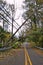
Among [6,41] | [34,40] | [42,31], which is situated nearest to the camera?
[6,41]

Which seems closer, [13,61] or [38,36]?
[13,61]

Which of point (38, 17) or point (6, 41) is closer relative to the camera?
point (6, 41)

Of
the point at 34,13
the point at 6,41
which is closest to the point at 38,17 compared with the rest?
the point at 34,13

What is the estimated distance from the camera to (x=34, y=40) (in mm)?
68125

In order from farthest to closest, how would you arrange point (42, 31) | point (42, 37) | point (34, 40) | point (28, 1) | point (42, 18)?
point (28, 1) → point (42, 18) → point (34, 40) → point (42, 31) → point (42, 37)

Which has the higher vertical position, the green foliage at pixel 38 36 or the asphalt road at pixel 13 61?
the green foliage at pixel 38 36

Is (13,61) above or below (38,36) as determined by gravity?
below

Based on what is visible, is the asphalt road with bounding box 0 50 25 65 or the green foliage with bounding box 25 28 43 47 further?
the green foliage with bounding box 25 28 43 47

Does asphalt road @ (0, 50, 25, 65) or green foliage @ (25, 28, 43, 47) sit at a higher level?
green foliage @ (25, 28, 43, 47)

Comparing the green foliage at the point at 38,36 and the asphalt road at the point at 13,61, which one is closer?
the asphalt road at the point at 13,61

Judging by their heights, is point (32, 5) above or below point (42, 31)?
→ above

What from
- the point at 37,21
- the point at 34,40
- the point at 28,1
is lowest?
the point at 34,40

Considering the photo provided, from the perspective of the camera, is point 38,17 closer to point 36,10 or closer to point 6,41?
point 36,10

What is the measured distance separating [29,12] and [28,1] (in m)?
3.30
